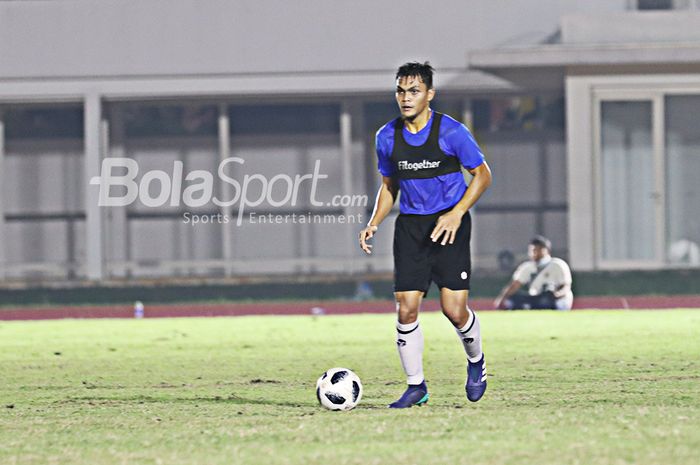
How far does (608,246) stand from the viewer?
25.2 m

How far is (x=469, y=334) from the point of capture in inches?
385

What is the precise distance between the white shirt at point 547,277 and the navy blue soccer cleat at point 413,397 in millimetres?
11459

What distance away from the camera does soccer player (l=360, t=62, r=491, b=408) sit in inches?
373

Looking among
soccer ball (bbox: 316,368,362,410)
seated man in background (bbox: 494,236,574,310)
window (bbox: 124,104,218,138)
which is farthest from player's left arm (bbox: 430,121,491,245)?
window (bbox: 124,104,218,138)

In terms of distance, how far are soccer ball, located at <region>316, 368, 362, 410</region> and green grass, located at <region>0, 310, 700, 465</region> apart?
0.11 meters

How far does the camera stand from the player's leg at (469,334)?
31.6 ft

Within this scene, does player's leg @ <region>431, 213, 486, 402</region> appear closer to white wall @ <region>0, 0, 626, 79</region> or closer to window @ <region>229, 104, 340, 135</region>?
white wall @ <region>0, 0, 626, 79</region>

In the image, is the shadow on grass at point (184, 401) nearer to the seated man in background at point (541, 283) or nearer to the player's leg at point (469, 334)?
the player's leg at point (469, 334)

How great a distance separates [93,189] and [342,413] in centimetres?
1838

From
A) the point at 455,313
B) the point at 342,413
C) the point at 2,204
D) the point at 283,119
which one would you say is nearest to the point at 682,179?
the point at 283,119

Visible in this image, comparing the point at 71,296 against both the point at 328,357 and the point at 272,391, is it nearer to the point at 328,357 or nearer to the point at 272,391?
the point at 328,357

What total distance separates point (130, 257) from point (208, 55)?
4322 mm

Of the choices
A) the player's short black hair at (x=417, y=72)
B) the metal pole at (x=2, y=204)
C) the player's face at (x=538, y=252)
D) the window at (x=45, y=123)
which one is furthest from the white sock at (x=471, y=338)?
the metal pole at (x=2, y=204)

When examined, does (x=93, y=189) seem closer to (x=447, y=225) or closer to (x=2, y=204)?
(x=2, y=204)
